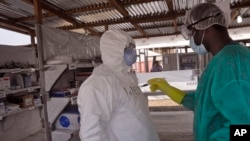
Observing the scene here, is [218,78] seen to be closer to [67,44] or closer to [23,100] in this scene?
[67,44]

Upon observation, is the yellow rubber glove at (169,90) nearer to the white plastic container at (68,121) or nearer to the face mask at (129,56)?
the face mask at (129,56)

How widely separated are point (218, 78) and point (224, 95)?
0.08 meters

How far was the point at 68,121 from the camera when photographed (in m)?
2.35

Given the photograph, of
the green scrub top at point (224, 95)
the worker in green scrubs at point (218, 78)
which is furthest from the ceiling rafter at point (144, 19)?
the green scrub top at point (224, 95)

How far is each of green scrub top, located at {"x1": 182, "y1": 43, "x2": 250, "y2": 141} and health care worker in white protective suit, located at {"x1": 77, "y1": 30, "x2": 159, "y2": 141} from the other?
43 centimetres

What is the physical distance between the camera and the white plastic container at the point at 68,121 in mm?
2312

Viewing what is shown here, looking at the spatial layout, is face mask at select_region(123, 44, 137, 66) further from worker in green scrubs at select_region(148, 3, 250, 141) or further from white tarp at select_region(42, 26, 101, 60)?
white tarp at select_region(42, 26, 101, 60)

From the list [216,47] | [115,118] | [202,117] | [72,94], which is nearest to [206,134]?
[202,117]

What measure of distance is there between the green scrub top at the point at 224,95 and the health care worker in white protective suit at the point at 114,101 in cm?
43

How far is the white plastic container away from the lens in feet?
7.59

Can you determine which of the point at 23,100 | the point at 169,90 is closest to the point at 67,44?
the point at 23,100

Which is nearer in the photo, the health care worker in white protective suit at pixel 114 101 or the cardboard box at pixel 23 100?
the health care worker in white protective suit at pixel 114 101

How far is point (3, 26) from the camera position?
4.86 meters

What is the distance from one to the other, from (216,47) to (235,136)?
433mm
